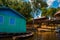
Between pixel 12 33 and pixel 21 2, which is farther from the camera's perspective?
pixel 21 2

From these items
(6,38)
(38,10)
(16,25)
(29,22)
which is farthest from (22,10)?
(6,38)

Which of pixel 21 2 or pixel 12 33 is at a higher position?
pixel 21 2

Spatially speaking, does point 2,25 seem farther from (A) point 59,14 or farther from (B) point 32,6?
(B) point 32,6

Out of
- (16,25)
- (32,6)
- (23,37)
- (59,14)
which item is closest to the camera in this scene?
(23,37)

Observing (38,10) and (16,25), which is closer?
(16,25)

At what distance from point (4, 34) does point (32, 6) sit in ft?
138

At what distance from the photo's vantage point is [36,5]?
214ft

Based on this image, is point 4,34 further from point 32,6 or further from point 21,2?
point 32,6

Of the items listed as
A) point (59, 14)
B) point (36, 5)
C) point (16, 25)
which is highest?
point (36, 5)

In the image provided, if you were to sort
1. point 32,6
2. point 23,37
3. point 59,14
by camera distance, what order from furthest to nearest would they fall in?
1. point 32,6
2. point 59,14
3. point 23,37

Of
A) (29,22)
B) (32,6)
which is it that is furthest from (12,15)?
(32,6)

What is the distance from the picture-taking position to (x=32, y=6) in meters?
63.7

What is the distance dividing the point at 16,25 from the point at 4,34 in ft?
9.95

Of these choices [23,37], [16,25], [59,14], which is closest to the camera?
[23,37]
